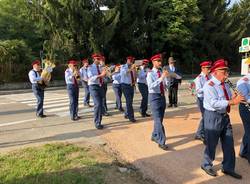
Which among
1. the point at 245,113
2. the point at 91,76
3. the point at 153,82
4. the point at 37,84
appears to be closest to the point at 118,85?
the point at 37,84

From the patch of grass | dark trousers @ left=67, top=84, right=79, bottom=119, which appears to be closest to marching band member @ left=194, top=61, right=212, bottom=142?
the patch of grass

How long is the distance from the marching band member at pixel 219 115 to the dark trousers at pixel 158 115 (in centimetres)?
164

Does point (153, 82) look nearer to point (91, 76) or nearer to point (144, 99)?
point (91, 76)

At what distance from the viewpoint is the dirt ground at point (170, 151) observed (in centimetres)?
662

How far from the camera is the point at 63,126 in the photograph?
10820mm

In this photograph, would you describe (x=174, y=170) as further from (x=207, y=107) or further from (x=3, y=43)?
(x=3, y=43)

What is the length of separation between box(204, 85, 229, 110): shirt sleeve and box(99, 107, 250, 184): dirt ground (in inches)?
50.5

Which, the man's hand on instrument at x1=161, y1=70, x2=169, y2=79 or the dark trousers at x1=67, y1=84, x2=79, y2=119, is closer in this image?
the man's hand on instrument at x1=161, y1=70, x2=169, y2=79

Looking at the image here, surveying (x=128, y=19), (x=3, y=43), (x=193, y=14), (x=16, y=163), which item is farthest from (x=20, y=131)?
(x=193, y=14)

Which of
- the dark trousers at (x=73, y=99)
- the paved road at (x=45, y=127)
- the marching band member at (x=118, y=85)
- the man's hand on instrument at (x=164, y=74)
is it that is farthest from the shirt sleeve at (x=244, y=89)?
the marching band member at (x=118, y=85)

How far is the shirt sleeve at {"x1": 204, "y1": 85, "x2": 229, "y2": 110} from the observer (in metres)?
6.24

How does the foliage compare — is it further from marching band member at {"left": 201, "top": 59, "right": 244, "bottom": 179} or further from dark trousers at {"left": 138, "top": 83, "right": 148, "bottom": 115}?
marching band member at {"left": 201, "top": 59, "right": 244, "bottom": 179}

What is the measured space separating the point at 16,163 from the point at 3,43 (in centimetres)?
2342

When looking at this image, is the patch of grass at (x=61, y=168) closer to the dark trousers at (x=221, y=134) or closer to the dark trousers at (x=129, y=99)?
the dark trousers at (x=221, y=134)
